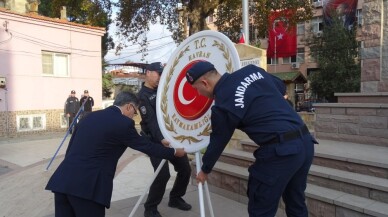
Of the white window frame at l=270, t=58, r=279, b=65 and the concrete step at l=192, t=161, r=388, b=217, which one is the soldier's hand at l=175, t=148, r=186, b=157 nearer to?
the concrete step at l=192, t=161, r=388, b=217

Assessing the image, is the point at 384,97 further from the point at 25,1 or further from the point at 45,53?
the point at 25,1

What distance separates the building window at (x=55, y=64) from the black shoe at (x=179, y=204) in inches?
462

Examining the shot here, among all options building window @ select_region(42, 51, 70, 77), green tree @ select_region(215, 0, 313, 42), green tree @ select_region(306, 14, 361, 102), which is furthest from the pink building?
green tree @ select_region(306, 14, 361, 102)

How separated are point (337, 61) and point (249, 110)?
Result: 24.4 m

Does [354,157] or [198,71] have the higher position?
[198,71]

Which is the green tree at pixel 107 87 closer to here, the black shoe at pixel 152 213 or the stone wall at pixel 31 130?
the stone wall at pixel 31 130

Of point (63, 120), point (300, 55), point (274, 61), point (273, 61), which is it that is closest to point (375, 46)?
point (63, 120)

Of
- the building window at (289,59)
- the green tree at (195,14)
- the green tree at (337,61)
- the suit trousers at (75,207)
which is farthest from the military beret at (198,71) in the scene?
the building window at (289,59)

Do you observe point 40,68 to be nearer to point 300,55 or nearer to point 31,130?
point 31,130

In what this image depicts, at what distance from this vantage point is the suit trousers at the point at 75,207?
2715mm

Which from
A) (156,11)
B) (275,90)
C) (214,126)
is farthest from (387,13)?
(156,11)

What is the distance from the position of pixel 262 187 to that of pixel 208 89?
79 centimetres

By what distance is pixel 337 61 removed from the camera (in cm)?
2484

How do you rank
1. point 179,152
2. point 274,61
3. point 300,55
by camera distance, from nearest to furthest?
point 179,152 < point 300,55 < point 274,61
